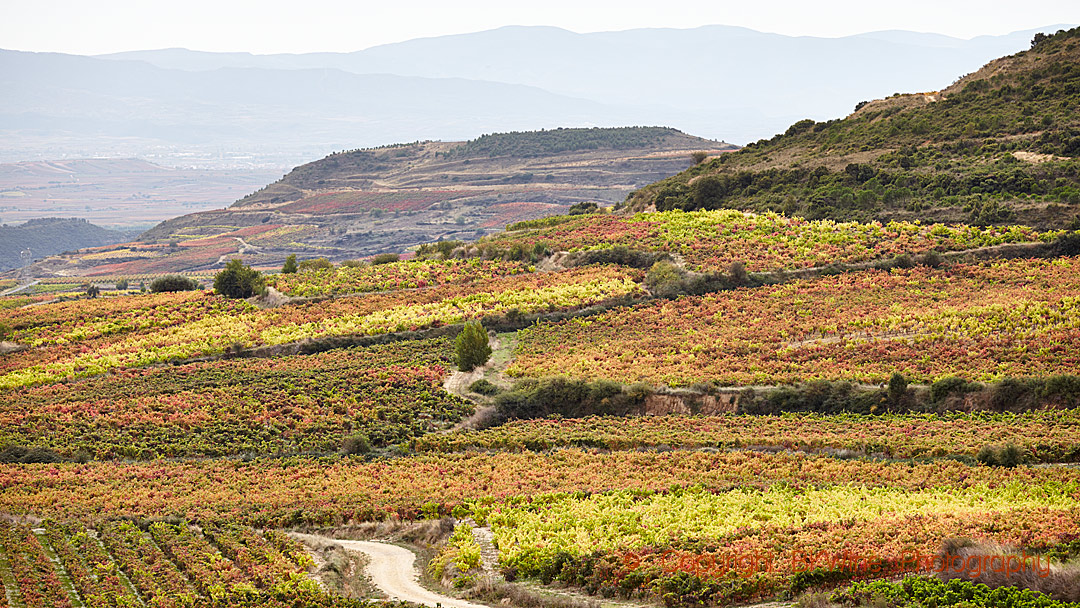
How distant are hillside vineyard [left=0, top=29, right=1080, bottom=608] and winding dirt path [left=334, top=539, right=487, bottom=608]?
127 millimetres

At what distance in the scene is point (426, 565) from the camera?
24203mm

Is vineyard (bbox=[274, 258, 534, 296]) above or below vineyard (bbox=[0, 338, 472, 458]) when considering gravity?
above

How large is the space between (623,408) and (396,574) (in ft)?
56.6

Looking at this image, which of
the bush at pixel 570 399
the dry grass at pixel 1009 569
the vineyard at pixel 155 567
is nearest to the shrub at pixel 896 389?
the bush at pixel 570 399

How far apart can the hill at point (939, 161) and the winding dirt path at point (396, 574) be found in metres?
45.5

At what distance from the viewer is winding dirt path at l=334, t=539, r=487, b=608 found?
21.4m

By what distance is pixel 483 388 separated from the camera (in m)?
41.5

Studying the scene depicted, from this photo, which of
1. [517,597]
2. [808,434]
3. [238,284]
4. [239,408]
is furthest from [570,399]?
[238,284]

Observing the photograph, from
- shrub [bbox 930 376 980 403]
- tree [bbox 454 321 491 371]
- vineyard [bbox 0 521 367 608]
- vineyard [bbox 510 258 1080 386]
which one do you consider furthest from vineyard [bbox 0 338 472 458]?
shrub [bbox 930 376 980 403]

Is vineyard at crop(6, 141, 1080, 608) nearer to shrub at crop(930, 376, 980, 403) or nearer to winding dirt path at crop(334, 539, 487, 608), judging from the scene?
shrub at crop(930, 376, 980, 403)

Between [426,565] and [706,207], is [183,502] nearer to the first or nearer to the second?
[426,565]

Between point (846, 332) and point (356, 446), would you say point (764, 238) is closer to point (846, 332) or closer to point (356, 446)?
point (846, 332)

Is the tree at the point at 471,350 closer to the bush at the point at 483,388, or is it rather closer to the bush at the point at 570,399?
the bush at the point at 483,388

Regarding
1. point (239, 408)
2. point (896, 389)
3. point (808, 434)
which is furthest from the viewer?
point (239, 408)
